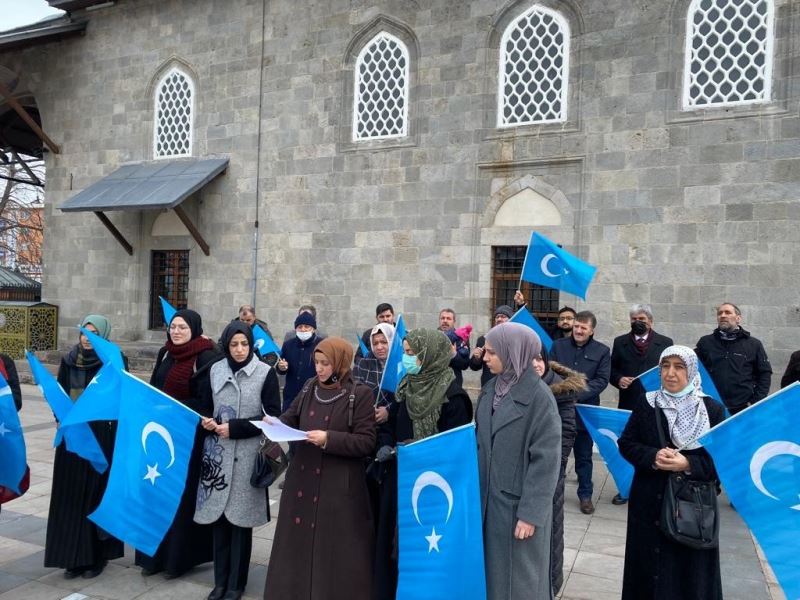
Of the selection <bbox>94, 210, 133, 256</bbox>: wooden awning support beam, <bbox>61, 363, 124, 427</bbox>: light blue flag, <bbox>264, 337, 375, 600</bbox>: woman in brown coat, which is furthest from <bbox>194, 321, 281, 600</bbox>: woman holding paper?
<bbox>94, 210, 133, 256</bbox>: wooden awning support beam

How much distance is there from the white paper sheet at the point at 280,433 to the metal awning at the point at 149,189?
30.4 feet

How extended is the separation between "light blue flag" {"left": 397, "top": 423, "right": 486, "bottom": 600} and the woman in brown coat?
346 millimetres

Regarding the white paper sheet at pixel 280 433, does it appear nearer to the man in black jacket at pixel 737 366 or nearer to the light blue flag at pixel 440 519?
the light blue flag at pixel 440 519

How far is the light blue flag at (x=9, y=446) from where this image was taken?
4184 millimetres

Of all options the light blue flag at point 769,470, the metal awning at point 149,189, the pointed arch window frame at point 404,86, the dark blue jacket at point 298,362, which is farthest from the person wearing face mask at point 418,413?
the metal awning at point 149,189

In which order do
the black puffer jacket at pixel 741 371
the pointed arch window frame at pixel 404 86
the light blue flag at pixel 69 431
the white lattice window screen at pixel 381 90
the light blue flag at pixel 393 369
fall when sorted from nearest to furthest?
the light blue flag at pixel 69 431
the light blue flag at pixel 393 369
the black puffer jacket at pixel 741 371
the pointed arch window frame at pixel 404 86
the white lattice window screen at pixel 381 90

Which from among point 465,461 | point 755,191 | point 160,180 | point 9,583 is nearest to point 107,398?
point 9,583

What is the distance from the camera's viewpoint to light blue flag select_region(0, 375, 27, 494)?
4184mm

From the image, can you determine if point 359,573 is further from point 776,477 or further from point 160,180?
point 160,180

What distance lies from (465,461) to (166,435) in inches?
77.7

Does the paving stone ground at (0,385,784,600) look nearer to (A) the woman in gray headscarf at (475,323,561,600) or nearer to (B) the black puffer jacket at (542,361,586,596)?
(B) the black puffer jacket at (542,361,586,596)

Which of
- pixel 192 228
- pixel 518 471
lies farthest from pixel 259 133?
pixel 518 471

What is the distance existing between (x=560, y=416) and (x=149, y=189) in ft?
35.0

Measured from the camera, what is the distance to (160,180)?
13.1 m
